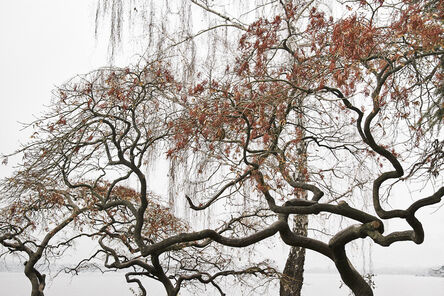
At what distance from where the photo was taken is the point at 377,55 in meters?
3.16

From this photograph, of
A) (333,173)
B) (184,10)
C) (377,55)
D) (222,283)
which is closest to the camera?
(377,55)

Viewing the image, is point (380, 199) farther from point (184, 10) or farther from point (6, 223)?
point (6, 223)

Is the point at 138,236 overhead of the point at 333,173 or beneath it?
beneath

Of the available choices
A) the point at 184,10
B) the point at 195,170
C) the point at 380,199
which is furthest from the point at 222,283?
the point at 184,10

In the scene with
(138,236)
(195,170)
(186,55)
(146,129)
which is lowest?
(138,236)

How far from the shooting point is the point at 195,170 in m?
4.00

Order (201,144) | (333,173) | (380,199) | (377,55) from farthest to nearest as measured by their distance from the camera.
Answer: (333,173) → (201,144) → (380,199) → (377,55)

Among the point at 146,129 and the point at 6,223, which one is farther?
the point at 6,223

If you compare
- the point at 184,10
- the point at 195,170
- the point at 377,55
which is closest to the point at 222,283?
the point at 195,170

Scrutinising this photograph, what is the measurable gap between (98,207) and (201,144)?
5.08ft

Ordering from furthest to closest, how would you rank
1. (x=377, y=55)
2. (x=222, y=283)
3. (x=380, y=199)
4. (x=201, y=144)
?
1. (x=222, y=283)
2. (x=201, y=144)
3. (x=380, y=199)
4. (x=377, y=55)

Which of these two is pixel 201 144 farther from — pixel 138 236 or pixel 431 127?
pixel 431 127

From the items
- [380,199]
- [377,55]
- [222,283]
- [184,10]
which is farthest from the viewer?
[222,283]

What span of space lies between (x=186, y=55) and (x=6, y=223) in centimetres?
291
